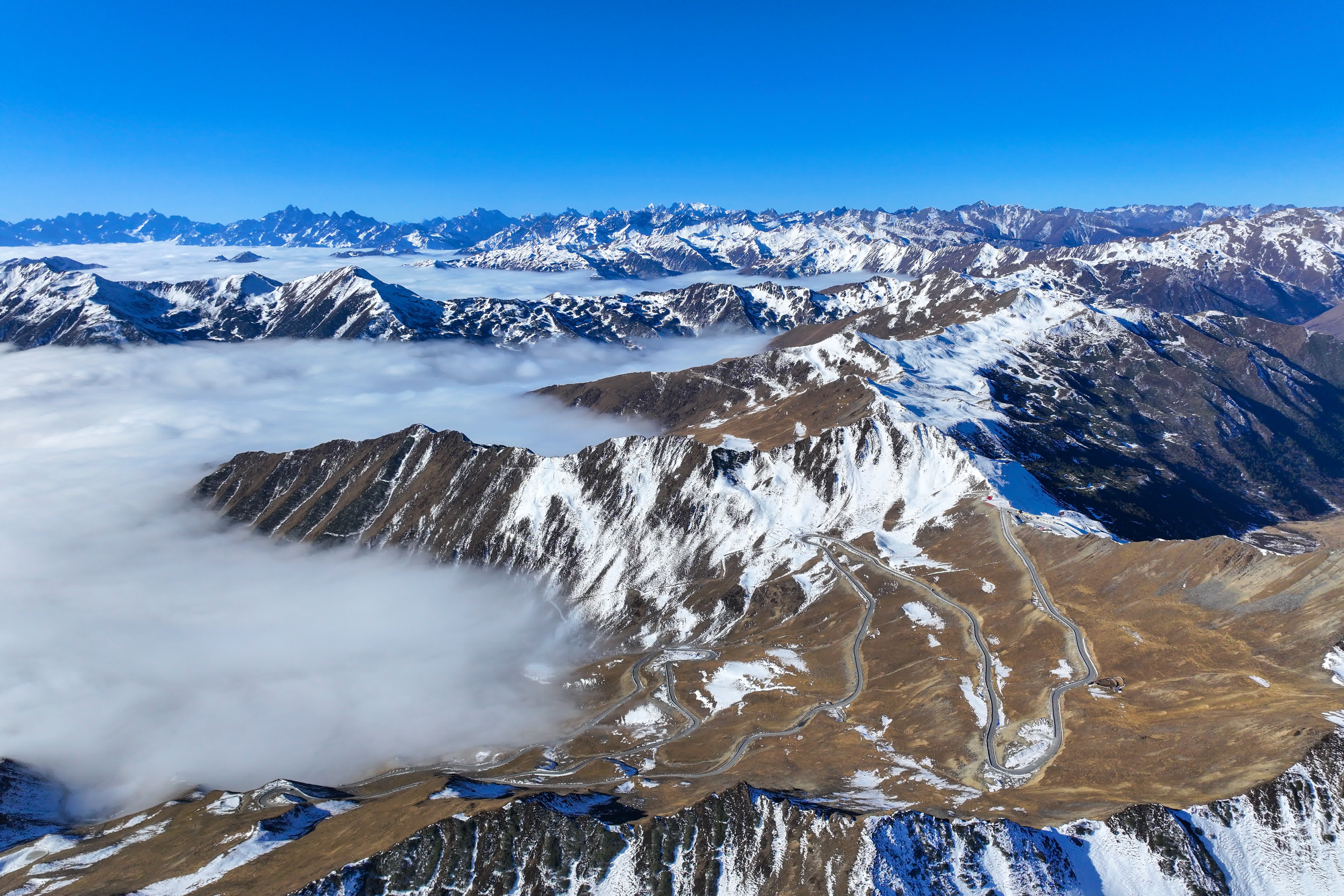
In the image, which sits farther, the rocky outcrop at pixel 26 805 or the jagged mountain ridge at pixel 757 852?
the rocky outcrop at pixel 26 805

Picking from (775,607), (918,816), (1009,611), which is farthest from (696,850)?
(775,607)

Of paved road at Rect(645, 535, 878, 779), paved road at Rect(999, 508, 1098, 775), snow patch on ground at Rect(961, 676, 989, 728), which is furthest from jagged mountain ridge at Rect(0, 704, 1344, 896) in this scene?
snow patch on ground at Rect(961, 676, 989, 728)

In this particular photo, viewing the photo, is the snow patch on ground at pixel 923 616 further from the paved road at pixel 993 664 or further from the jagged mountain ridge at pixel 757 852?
the jagged mountain ridge at pixel 757 852

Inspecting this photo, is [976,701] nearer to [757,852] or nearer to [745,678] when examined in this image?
[745,678]

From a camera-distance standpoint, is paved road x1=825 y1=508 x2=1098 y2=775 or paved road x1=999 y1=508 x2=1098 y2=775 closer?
paved road x1=999 y1=508 x2=1098 y2=775

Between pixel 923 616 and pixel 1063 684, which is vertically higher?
pixel 1063 684

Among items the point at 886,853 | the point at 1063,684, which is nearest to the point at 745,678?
the point at 1063,684

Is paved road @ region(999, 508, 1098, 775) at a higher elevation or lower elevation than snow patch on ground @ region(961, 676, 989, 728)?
higher

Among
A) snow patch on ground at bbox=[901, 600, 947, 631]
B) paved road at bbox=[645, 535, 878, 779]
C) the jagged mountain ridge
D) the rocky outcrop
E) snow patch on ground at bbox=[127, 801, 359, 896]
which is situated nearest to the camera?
the jagged mountain ridge

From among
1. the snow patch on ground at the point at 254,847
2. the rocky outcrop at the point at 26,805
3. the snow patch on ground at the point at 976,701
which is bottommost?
the rocky outcrop at the point at 26,805

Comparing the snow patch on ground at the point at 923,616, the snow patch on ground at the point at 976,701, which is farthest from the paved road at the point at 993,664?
the snow patch on ground at the point at 923,616

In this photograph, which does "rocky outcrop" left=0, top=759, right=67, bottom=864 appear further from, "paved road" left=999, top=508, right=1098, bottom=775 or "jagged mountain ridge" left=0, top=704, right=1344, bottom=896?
"paved road" left=999, top=508, right=1098, bottom=775
